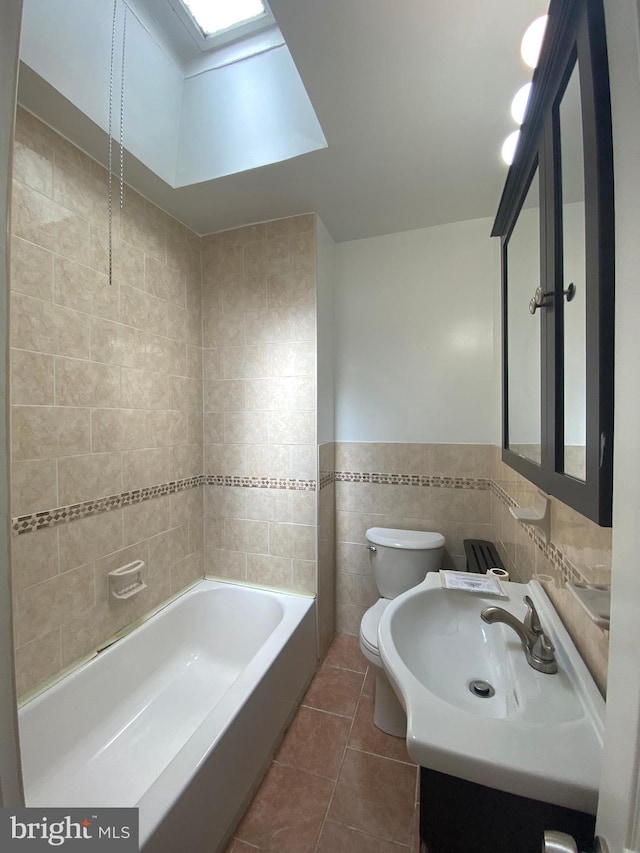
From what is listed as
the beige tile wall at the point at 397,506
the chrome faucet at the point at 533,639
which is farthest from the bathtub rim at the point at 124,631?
the chrome faucet at the point at 533,639

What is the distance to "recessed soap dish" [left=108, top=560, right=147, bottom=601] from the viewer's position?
1497 mm

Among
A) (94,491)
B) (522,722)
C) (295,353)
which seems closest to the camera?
(522,722)

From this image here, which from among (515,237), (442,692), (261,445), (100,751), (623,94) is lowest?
(100,751)

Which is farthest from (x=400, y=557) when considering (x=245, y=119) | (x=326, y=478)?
(x=245, y=119)

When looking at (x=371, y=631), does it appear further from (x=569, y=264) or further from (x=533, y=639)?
Answer: (x=569, y=264)

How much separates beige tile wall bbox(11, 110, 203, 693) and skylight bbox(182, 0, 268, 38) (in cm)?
70

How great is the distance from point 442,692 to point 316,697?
1.12 m

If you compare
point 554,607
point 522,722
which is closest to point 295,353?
point 554,607

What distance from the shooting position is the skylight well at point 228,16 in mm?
1260

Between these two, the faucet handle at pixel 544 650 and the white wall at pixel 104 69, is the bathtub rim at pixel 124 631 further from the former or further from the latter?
the white wall at pixel 104 69

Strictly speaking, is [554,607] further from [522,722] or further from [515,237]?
[515,237]

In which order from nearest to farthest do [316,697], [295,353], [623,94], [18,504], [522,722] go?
[623,94] < [522,722] < [18,504] < [316,697] < [295,353]

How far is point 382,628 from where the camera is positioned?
945mm

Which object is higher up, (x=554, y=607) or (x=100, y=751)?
(x=554, y=607)
